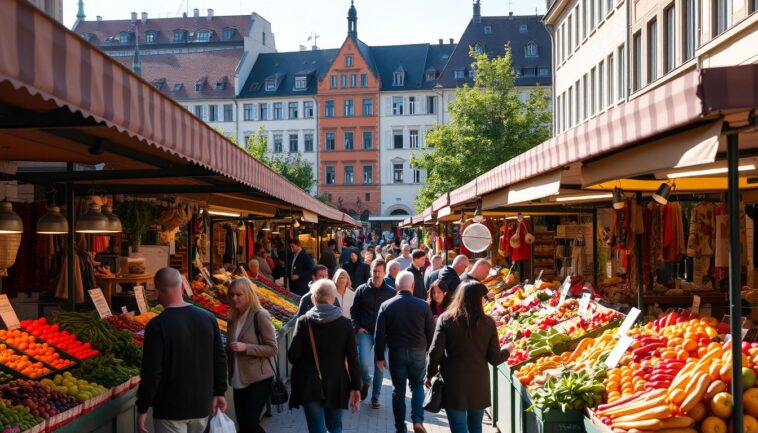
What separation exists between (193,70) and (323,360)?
2685 inches

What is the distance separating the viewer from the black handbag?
679cm

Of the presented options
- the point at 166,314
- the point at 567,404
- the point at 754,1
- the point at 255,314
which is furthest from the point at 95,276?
the point at 754,1

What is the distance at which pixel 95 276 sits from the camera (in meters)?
10.2

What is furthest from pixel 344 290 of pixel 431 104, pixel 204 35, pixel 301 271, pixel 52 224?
pixel 204 35

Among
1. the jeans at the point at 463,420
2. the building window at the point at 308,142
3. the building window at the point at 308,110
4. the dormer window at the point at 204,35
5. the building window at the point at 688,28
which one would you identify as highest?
the dormer window at the point at 204,35

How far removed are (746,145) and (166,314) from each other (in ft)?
12.2

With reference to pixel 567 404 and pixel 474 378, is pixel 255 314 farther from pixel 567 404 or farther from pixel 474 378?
pixel 567 404

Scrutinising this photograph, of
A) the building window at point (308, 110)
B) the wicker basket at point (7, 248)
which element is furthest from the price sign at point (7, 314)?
the building window at point (308, 110)

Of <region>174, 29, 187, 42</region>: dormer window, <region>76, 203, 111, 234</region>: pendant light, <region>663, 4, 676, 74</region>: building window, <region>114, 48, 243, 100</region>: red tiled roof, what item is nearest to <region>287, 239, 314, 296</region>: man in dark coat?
<region>76, 203, 111, 234</region>: pendant light

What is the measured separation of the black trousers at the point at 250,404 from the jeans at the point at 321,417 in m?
0.53

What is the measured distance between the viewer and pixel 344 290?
1036cm

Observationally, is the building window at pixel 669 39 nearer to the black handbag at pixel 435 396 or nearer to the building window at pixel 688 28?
the building window at pixel 688 28

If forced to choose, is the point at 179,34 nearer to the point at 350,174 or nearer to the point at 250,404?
the point at 350,174

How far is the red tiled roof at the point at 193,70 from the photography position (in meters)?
70.5
